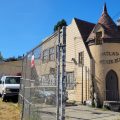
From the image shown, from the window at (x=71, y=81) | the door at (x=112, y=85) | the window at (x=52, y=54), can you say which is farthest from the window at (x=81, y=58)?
the window at (x=52, y=54)

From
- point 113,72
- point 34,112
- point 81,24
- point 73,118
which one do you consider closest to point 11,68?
point 81,24

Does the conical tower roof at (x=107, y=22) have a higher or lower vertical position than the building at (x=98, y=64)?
higher

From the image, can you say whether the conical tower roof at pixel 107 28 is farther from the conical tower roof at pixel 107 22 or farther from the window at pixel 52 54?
the window at pixel 52 54

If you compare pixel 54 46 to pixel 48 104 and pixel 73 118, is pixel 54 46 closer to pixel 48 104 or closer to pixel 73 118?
pixel 48 104

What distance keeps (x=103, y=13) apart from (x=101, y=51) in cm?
487

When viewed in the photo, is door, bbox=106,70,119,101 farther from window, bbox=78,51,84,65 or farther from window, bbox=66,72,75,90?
window, bbox=66,72,75,90

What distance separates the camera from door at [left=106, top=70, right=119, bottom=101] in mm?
25967

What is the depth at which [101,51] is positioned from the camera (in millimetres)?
26000

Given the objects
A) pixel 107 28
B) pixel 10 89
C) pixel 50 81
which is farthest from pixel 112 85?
pixel 50 81

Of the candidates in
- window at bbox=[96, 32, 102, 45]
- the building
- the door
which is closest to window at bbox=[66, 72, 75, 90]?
the building

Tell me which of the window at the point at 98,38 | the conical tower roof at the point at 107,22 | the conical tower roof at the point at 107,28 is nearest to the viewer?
the window at the point at 98,38

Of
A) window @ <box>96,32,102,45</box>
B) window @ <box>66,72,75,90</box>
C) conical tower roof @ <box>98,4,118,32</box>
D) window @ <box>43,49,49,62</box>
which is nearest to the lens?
window @ <box>43,49,49,62</box>

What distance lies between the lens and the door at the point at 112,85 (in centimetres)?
2597

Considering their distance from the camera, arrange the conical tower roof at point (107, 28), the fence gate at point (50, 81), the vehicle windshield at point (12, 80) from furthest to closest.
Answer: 1. the vehicle windshield at point (12, 80)
2. the conical tower roof at point (107, 28)
3. the fence gate at point (50, 81)
